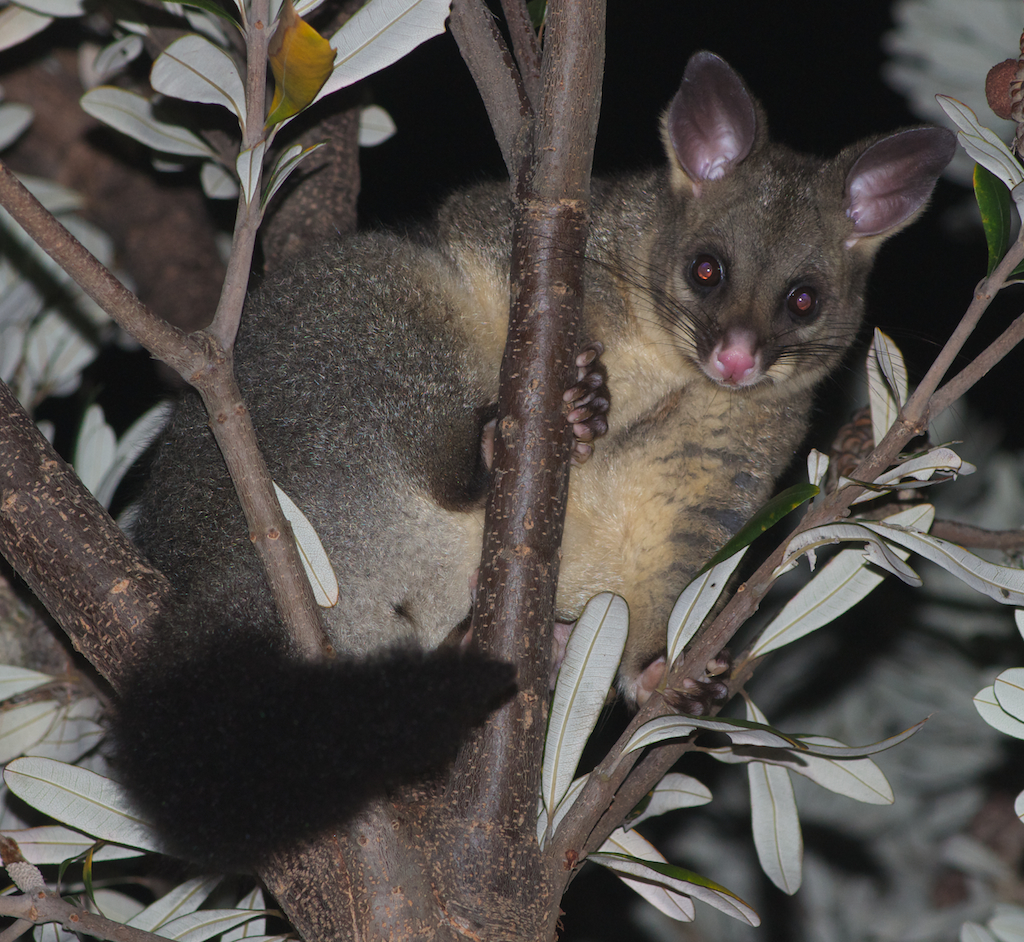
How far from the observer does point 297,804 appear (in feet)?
4.92

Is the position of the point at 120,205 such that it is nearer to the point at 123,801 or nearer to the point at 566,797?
the point at 123,801

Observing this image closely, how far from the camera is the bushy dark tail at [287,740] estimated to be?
1494mm

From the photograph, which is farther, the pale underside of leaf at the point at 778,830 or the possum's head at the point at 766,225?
the possum's head at the point at 766,225

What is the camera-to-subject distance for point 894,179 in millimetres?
2924

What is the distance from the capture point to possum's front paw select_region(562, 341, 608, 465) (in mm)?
2461

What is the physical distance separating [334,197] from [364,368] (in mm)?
1289

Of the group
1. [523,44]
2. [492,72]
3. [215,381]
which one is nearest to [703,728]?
[215,381]

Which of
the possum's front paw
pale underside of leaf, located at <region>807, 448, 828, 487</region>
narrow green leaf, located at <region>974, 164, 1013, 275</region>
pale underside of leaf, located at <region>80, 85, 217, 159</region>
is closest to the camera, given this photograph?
narrow green leaf, located at <region>974, 164, 1013, 275</region>

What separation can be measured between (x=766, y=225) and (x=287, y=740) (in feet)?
6.99

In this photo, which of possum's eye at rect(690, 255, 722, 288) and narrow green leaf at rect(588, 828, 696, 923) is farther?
possum's eye at rect(690, 255, 722, 288)

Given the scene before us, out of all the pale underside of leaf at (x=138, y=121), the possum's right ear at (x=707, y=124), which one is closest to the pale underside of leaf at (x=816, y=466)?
the possum's right ear at (x=707, y=124)

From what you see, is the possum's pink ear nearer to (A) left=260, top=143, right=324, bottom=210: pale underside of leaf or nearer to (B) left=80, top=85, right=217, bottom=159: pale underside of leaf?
(A) left=260, top=143, right=324, bottom=210: pale underside of leaf

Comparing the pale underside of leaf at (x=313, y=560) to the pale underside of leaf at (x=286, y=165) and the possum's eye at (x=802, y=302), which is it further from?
the possum's eye at (x=802, y=302)

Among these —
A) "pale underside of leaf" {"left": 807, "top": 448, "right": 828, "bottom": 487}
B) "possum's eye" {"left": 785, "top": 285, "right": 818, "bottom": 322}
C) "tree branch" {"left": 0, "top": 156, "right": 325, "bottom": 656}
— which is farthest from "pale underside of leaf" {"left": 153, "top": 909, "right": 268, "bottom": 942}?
"possum's eye" {"left": 785, "top": 285, "right": 818, "bottom": 322}
